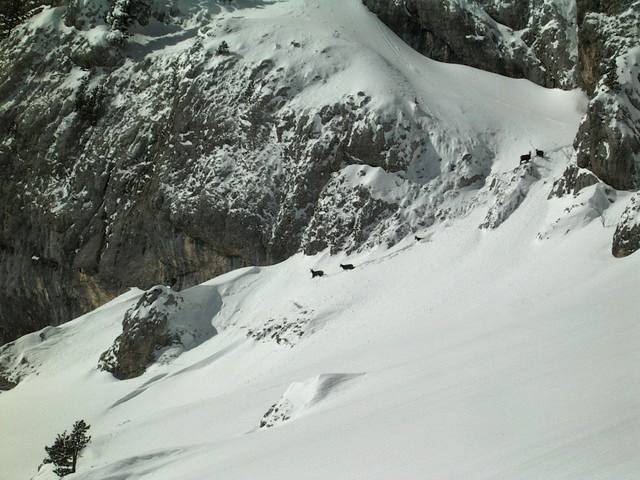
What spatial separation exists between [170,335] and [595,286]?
21.0 m

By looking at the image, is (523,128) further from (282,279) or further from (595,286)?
(595,286)

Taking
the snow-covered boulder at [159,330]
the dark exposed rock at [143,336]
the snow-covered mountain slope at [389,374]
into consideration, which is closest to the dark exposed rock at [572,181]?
the snow-covered mountain slope at [389,374]

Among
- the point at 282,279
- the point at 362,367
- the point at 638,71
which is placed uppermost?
the point at 638,71

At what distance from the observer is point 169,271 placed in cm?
4209

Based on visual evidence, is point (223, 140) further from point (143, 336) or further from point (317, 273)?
point (143, 336)

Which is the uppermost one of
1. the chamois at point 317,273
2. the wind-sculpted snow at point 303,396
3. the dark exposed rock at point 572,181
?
the dark exposed rock at point 572,181

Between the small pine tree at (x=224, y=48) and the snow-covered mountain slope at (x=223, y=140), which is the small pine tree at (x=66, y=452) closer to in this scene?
the snow-covered mountain slope at (x=223, y=140)

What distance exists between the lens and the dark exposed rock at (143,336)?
112 ft

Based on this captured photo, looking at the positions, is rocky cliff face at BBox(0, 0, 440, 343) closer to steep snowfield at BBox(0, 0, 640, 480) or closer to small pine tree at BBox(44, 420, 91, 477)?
steep snowfield at BBox(0, 0, 640, 480)

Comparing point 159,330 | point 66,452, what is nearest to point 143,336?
point 159,330

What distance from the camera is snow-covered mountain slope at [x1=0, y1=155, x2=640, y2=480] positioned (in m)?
10.5

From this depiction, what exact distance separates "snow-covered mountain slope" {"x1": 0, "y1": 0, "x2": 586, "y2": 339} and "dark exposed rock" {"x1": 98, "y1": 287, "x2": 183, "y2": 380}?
5.83m

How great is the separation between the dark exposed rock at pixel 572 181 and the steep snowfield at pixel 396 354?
0.54m

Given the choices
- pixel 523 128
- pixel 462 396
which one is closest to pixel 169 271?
pixel 523 128
